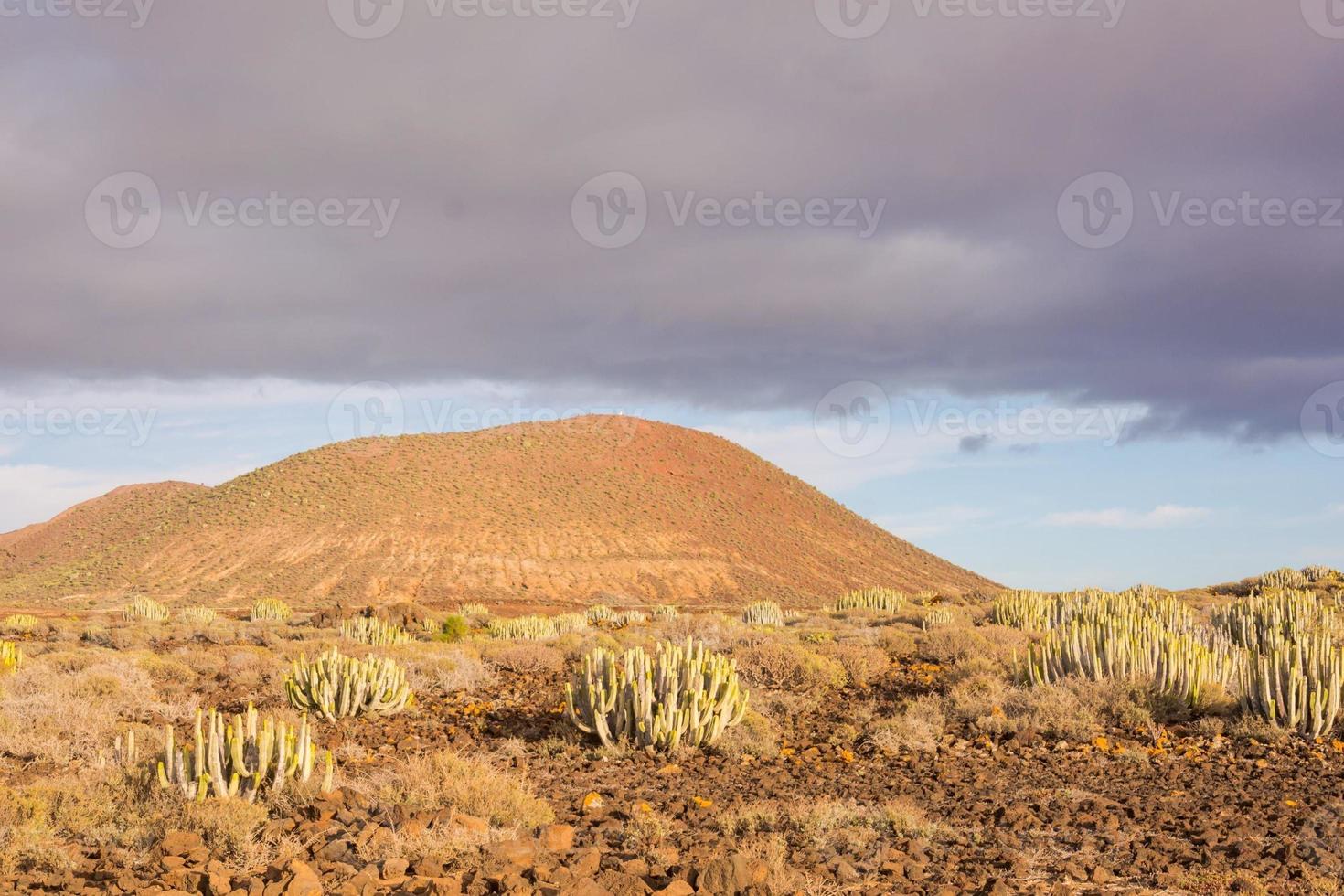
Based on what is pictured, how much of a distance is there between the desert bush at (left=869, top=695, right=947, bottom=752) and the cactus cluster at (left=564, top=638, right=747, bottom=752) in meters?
1.42

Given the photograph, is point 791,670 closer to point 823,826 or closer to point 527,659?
point 527,659

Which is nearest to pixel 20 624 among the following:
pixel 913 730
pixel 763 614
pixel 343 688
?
pixel 343 688

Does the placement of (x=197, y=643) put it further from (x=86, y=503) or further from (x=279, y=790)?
(x=86, y=503)

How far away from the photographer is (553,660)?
45.8 feet

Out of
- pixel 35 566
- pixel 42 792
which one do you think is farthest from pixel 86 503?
pixel 42 792

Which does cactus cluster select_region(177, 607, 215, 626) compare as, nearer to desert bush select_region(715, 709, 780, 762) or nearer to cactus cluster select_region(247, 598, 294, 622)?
cactus cluster select_region(247, 598, 294, 622)

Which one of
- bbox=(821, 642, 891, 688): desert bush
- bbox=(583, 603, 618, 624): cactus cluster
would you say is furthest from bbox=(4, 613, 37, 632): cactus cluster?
bbox=(821, 642, 891, 688): desert bush

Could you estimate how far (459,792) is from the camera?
6332 millimetres

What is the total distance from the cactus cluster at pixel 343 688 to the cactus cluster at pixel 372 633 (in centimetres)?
649

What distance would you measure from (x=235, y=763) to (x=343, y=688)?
391 centimetres

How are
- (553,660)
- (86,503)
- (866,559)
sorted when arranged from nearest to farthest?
(553,660) → (866,559) → (86,503)

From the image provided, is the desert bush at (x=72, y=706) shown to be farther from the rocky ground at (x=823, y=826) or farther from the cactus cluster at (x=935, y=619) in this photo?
the cactus cluster at (x=935, y=619)

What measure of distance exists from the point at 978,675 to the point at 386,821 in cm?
787

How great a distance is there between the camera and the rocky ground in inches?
199
